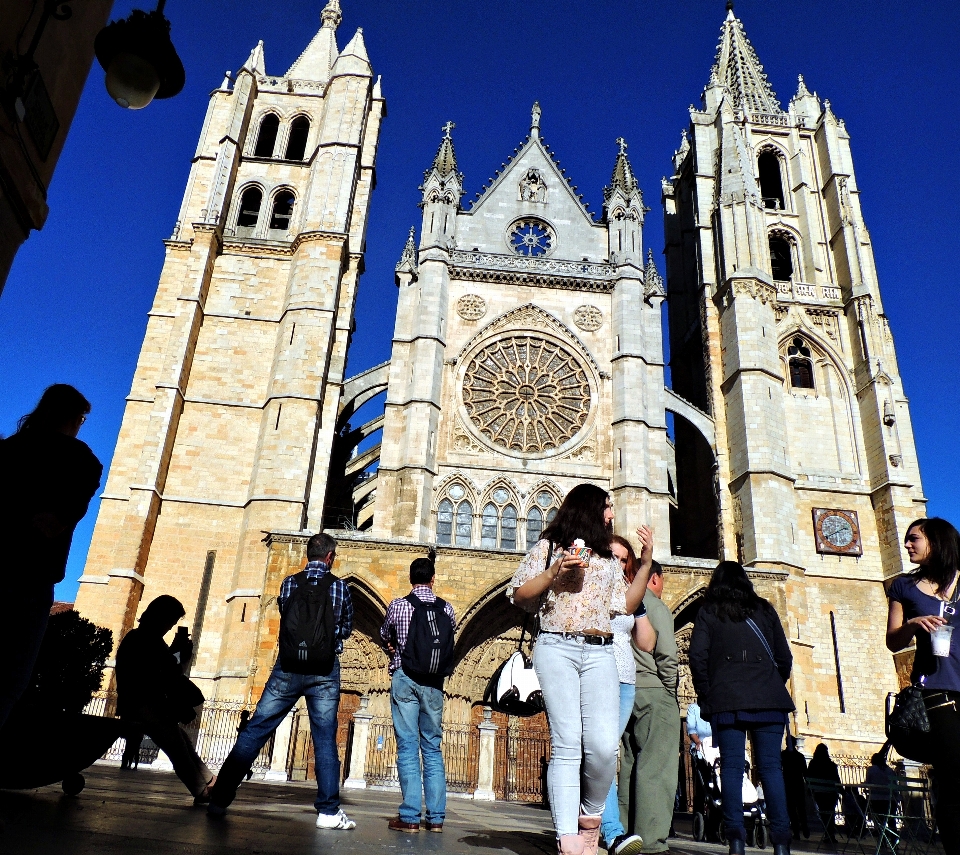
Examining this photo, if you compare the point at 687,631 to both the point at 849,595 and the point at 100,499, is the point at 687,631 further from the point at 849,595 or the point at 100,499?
the point at 100,499

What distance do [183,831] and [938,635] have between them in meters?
2.82

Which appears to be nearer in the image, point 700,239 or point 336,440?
point 336,440

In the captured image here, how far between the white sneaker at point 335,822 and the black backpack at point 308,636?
2.14 ft

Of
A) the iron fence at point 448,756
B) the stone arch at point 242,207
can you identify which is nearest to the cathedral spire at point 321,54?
the stone arch at point 242,207

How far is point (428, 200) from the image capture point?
19734 millimetres

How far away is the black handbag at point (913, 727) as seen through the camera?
9.07 ft

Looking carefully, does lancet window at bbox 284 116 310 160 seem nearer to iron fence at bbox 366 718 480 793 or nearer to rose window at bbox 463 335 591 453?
rose window at bbox 463 335 591 453

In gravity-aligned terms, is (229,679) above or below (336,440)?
below

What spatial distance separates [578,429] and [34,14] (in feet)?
47.8

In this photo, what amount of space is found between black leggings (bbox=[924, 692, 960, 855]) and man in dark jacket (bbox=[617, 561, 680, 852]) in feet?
4.51

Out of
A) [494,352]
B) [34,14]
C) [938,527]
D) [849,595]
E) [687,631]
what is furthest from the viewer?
[494,352]

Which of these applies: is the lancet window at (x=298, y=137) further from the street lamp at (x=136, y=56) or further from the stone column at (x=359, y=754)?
the street lamp at (x=136, y=56)

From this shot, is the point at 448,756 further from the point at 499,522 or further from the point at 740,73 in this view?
the point at 740,73

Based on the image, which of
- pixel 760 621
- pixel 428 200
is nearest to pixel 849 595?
pixel 428 200
